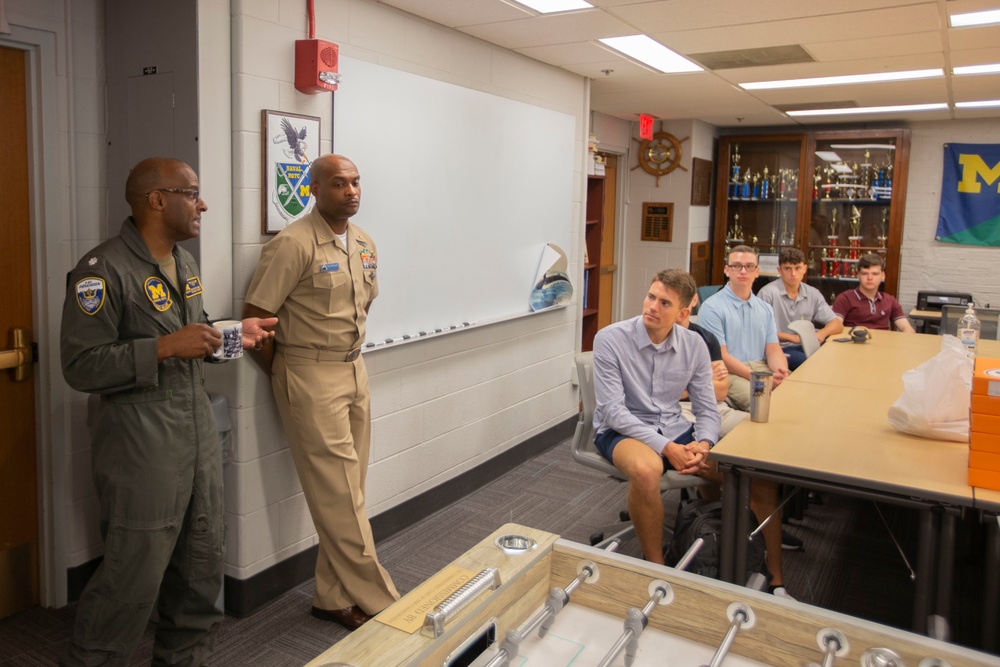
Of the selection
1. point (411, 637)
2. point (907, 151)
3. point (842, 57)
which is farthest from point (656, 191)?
point (411, 637)

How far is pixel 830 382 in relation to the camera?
377cm

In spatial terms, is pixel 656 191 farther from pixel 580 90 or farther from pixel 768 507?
pixel 768 507

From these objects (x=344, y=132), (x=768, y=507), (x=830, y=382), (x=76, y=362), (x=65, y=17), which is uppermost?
(x=65, y=17)

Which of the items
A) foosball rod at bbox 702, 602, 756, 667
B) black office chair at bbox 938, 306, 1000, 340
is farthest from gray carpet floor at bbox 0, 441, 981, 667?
black office chair at bbox 938, 306, 1000, 340

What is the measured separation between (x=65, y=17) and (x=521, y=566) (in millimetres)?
2494

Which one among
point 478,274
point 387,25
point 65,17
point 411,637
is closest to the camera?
point 411,637

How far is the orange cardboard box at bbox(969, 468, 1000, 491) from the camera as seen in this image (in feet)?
7.49

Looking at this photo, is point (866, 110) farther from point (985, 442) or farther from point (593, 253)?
point (985, 442)

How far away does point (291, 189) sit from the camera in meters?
2.93

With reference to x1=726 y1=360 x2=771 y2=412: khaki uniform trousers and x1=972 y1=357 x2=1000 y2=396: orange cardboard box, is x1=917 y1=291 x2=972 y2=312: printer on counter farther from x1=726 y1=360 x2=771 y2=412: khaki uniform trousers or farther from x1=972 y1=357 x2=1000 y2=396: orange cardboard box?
x1=972 y1=357 x2=1000 y2=396: orange cardboard box

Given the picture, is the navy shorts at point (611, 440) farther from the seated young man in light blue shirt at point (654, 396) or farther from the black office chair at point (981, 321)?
the black office chair at point (981, 321)

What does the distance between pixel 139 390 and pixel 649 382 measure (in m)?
1.96

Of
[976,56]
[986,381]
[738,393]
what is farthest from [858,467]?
[976,56]

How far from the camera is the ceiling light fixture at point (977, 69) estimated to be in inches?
181
